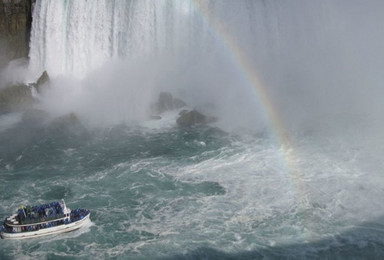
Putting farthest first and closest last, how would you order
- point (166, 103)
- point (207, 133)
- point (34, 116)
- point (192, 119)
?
point (166, 103), point (34, 116), point (192, 119), point (207, 133)

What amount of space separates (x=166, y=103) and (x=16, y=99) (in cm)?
1078

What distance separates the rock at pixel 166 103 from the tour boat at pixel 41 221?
1513cm

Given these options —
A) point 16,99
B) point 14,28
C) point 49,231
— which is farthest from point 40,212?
Result: point 14,28

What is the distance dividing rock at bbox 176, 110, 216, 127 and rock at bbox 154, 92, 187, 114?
8.25ft

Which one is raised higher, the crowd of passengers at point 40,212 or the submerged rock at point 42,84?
the submerged rock at point 42,84

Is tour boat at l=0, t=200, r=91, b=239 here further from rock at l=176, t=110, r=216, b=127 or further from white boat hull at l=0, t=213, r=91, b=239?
rock at l=176, t=110, r=216, b=127

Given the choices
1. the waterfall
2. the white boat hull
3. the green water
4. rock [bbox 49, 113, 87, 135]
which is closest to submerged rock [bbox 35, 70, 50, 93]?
the waterfall

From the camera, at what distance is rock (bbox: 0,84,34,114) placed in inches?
1410

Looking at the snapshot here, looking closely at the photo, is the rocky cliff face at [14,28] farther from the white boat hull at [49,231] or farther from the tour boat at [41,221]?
the white boat hull at [49,231]

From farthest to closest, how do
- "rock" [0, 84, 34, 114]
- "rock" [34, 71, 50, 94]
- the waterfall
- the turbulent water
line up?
the waterfall → "rock" [34, 71, 50, 94] → "rock" [0, 84, 34, 114] → the turbulent water

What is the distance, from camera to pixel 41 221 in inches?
803

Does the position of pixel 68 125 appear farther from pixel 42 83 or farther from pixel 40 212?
pixel 40 212

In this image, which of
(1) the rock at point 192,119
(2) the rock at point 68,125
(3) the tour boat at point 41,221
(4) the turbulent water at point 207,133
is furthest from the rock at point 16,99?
(3) the tour boat at point 41,221

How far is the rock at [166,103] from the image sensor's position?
35.2 metres
